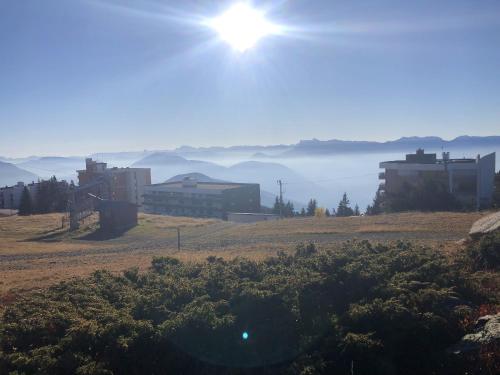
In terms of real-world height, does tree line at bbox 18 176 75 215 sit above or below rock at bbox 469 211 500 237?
above

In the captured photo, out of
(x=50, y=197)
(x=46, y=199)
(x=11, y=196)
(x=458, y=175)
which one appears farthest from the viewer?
(x=11, y=196)

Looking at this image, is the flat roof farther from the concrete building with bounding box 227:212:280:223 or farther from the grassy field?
the grassy field

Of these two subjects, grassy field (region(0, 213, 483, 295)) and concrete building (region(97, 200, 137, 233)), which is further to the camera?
concrete building (region(97, 200, 137, 233))

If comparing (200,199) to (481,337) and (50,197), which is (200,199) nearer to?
(50,197)

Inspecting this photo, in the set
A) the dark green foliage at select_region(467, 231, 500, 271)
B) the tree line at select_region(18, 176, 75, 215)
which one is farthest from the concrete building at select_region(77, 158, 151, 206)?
the dark green foliage at select_region(467, 231, 500, 271)

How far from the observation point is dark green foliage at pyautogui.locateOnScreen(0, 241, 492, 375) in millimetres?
7367

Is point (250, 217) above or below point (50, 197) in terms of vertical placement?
below

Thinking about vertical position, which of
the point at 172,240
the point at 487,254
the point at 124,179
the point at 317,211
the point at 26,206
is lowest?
the point at 172,240

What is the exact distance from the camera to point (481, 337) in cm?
726

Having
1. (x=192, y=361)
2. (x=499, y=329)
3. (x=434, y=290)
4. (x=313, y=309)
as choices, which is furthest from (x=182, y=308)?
(x=499, y=329)

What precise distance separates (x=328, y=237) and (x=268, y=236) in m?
3.53

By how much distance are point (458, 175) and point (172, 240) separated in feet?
103

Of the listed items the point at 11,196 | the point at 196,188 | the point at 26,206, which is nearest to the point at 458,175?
the point at 196,188

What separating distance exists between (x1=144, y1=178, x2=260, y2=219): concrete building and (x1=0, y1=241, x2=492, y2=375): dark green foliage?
52.7 meters
